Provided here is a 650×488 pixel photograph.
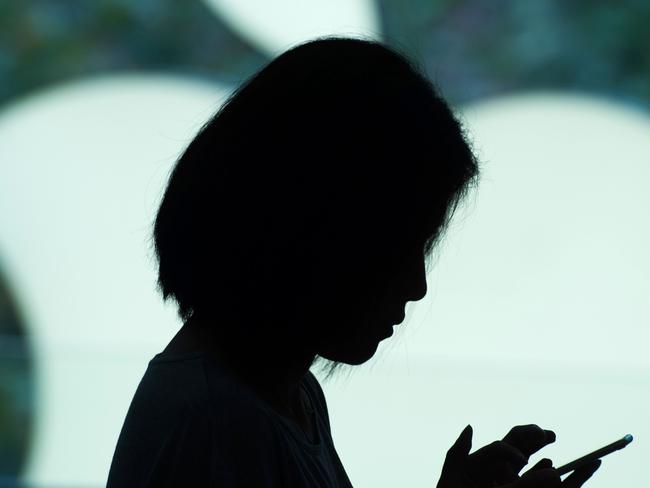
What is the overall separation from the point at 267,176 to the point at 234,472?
7.4 inches

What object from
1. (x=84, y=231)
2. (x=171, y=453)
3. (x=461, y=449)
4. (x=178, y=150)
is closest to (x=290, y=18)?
(x=178, y=150)

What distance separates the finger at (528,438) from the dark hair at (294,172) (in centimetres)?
20

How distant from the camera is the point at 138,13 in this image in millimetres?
2266

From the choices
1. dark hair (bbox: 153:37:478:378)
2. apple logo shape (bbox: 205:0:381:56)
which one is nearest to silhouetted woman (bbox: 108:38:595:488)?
→ dark hair (bbox: 153:37:478:378)

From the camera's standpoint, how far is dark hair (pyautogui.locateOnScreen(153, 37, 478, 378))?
597 mm

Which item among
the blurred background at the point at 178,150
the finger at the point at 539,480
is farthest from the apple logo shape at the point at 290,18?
the finger at the point at 539,480

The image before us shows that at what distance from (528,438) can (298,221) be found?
0.90 ft

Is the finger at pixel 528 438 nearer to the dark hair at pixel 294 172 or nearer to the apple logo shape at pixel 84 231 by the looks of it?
the dark hair at pixel 294 172

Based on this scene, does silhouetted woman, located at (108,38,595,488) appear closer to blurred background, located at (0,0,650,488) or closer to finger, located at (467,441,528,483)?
finger, located at (467,441,528,483)

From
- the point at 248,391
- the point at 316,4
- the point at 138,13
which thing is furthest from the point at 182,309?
the point at 138,13

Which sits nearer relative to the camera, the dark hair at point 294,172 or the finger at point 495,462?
the dark hair at point 294,172

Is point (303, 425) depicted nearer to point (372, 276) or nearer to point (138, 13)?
point (372, 276)

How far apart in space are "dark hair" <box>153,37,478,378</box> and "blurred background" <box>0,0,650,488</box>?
1.57m

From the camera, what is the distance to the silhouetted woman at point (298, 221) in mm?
596
